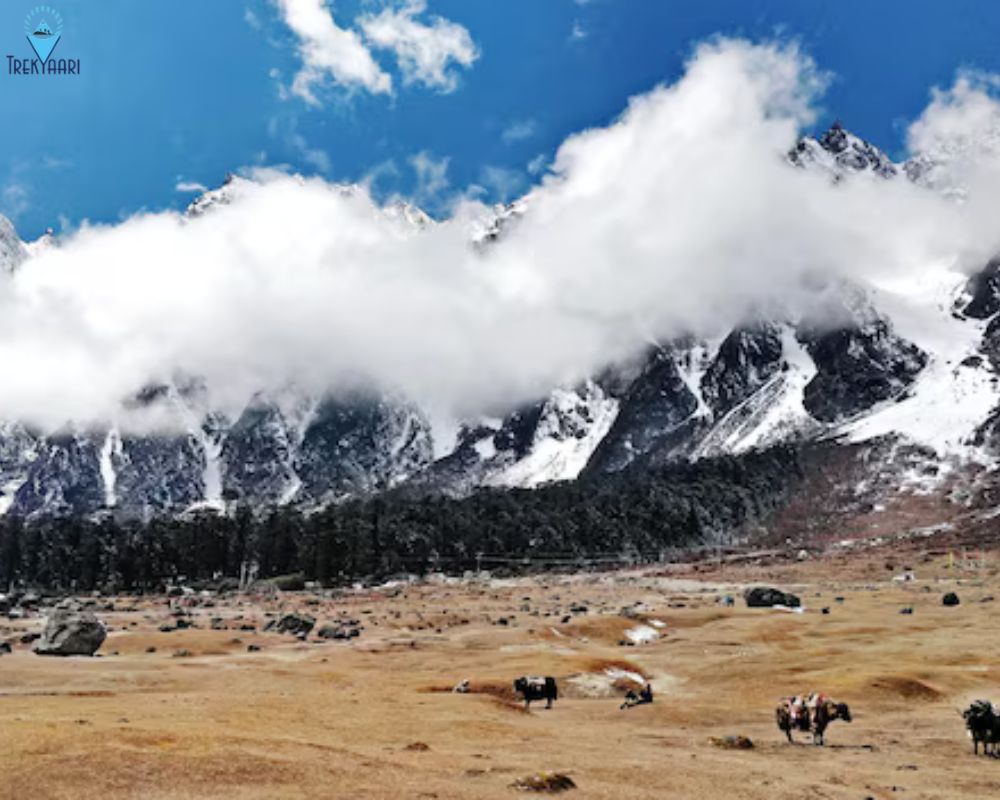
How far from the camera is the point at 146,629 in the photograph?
7744 centimetres

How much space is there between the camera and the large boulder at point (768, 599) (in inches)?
3733

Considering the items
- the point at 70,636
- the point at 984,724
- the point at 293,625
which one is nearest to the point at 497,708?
the point at 984,724

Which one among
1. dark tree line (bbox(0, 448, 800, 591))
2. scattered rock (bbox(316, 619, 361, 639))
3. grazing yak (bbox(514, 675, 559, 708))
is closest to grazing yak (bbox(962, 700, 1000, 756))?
grazing yak (bbox(514, 675, 559, 708))

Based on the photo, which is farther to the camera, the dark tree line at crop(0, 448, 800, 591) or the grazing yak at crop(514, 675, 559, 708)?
the dark tree line at crop(0, 448, 800, 591)

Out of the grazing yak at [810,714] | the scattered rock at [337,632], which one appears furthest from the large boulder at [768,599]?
the grazing yak at [810,714]

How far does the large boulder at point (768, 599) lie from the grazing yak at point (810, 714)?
224 feet

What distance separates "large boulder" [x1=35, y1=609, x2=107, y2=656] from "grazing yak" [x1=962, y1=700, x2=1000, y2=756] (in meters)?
49.9

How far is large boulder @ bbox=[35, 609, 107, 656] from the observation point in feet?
176

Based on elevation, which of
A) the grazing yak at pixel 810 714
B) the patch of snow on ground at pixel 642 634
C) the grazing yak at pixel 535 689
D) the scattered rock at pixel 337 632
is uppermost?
the grazing yak at pixel 810 714

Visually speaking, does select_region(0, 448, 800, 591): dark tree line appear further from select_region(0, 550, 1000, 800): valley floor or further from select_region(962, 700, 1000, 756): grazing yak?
select_region(962, 700, 1000, 756): grazing yak

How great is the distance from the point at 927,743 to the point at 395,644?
142ft

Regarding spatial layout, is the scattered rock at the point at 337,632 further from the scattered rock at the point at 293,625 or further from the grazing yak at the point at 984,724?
the grazing yak at the point at 984,724

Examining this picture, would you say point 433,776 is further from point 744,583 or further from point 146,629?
point 744,583

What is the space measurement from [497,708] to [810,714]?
12.5 metres
